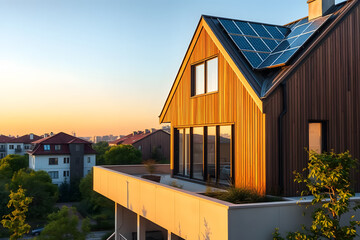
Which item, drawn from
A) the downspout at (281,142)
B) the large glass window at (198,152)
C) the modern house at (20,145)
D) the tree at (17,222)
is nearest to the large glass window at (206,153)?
the large glass window at (198,152)

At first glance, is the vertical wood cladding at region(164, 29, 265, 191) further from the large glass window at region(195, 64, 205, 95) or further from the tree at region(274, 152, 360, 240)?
the tree at region(274, 152, 360, 240)

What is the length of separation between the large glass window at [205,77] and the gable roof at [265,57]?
3.04ft

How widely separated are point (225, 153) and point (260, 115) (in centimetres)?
261

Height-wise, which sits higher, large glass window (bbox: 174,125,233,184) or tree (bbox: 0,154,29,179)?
large glass window (bbox: 174,125,233,184)

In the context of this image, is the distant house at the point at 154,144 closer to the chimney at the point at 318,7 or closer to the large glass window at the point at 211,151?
the large glass window at the point at 211,151

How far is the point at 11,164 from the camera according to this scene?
214ft

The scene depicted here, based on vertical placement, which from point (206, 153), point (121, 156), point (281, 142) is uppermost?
point (281, 142)

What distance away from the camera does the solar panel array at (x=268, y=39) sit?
11.7 m

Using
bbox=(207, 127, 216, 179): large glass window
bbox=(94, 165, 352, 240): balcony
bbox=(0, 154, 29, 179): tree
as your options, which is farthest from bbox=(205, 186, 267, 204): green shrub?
bbox=(0, 154, 29, 179): tree

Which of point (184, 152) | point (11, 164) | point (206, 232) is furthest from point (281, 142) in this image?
point (11, 164)

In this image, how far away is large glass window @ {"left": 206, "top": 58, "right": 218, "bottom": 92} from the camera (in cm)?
1350

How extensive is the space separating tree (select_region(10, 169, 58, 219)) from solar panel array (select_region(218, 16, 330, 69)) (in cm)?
4138

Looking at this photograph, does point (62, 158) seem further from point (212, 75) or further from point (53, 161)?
point (212, 75)

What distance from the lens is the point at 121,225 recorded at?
1747cm
